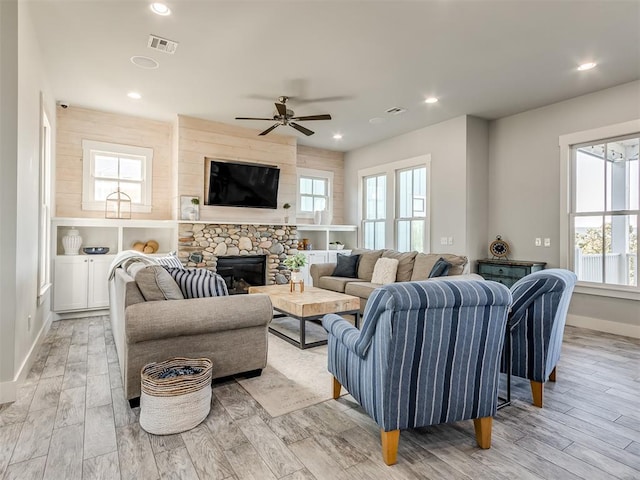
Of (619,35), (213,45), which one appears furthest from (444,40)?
(213,45)

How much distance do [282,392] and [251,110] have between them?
4.09m

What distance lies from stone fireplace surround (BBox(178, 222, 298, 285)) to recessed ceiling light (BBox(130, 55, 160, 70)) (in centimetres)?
233

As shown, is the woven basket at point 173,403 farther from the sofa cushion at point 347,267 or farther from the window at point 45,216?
the sofa cushion at point 347,267

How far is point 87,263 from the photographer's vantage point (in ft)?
16.3

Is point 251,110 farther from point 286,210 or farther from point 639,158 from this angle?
point 639,158

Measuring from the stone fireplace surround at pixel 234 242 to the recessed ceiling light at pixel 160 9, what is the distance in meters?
3.15

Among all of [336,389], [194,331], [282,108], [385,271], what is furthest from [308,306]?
[282,108]

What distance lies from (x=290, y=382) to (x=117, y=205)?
4312 millimetres

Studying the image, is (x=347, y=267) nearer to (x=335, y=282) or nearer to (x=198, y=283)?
(x=335, y=282)

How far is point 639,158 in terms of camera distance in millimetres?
4168

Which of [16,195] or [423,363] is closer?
[423,363]

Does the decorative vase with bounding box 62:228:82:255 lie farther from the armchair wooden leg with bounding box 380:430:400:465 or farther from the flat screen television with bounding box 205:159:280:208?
the armchair wooden leg with bounding box 380:430:400:465

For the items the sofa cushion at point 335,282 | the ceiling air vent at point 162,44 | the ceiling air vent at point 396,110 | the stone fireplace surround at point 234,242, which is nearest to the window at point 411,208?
the ceiling air vent at point 396,110

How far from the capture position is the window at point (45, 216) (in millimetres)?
3750
